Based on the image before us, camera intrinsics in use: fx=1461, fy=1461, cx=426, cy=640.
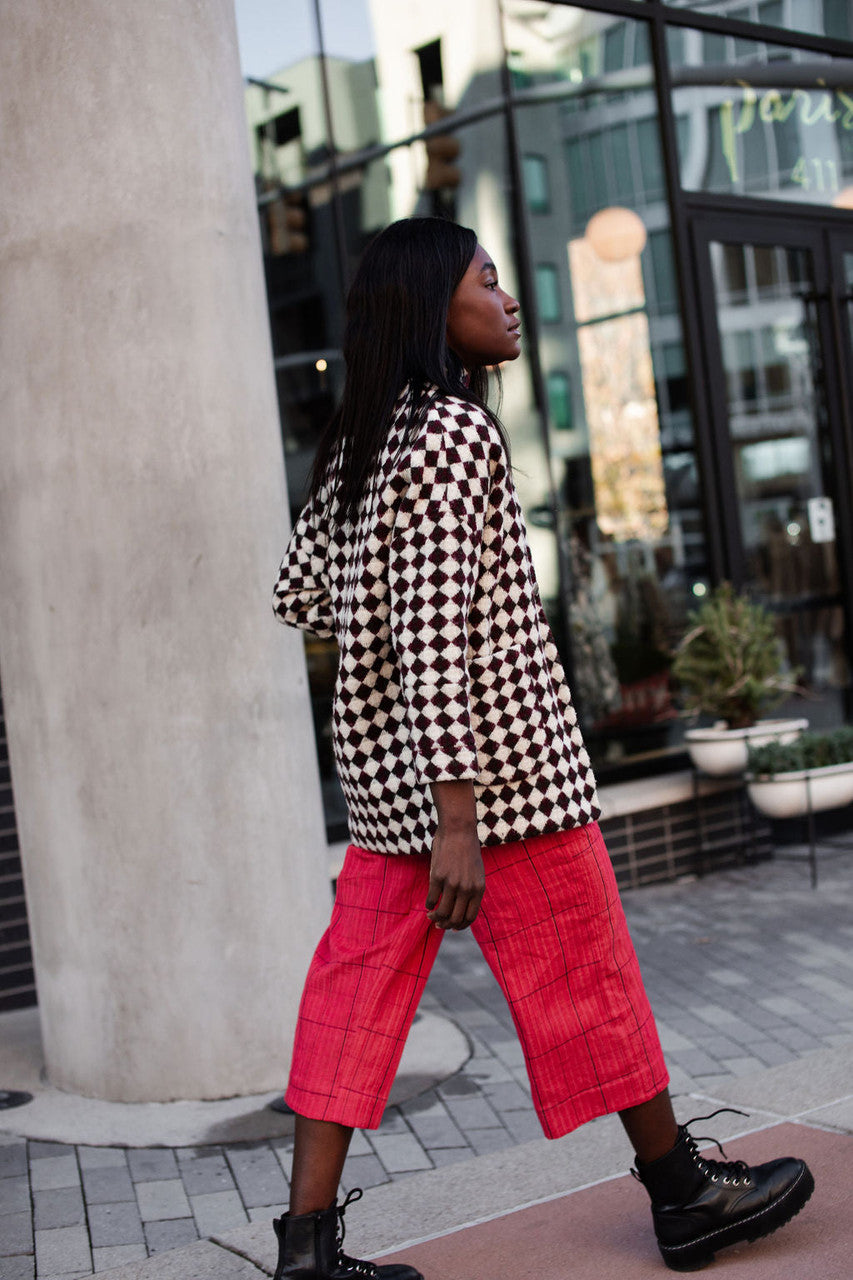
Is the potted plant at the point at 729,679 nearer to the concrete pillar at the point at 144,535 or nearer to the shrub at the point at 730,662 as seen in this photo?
the shrub at the point at 730,662

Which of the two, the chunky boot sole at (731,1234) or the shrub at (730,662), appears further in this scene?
the shrub at (730,662)

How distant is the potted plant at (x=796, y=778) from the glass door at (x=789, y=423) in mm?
1136

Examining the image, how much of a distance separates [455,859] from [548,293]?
5.13 m

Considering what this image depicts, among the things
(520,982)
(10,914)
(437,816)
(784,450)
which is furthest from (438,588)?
(784,450)

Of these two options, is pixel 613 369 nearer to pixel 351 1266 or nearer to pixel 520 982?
pixel 520 982

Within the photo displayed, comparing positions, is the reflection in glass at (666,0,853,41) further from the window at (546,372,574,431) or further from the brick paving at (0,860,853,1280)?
the brick paving at (0,860,853,1280)

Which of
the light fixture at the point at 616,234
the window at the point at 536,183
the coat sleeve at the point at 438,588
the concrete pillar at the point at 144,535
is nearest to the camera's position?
the coat sleeve at the point at 438,588

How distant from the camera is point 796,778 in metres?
6.28

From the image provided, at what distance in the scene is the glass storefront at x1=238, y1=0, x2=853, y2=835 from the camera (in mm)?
6477

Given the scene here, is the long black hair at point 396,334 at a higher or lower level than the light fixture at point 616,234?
lower

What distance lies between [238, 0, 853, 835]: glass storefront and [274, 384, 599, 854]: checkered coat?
12.1 ft

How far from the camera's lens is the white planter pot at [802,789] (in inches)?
248

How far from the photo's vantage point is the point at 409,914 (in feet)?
8.14

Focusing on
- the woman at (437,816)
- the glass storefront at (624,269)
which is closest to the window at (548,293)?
the glass storefront at (624,269)
